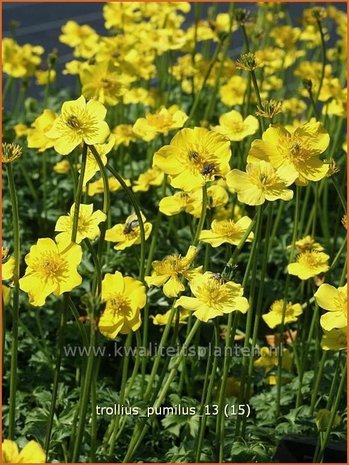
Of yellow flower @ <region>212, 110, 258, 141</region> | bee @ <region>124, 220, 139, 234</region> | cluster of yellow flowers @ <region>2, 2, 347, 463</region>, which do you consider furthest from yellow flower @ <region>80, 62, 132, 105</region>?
bee @ <region>124, 220, 139, 234</region>

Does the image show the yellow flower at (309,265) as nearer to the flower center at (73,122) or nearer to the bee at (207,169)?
the bee at (207,169)

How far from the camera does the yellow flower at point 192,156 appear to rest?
1.53 m

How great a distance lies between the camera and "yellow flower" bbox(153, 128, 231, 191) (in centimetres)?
153

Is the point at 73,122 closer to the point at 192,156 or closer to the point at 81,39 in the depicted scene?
the point at 192,156

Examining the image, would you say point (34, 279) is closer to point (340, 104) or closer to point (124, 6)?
point (340, 104)

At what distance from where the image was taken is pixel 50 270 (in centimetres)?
140

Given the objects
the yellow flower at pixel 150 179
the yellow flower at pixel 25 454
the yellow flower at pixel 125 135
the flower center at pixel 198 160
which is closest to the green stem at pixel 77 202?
the flower center at pixel 198 160

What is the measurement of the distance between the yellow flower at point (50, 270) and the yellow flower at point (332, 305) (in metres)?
0.40

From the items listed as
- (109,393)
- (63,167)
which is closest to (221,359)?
(109,393)

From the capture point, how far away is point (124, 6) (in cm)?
298

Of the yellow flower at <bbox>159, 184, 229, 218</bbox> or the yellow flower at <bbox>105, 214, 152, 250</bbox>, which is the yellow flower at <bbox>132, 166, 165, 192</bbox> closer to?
the yellow flower at <bbox>159, 184, 229, 218</bbox>

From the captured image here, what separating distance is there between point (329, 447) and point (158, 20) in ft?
5.60

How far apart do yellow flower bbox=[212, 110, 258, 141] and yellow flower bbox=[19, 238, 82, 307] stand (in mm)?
667

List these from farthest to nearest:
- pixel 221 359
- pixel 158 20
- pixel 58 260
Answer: pixel 158 20 < pixel 221 359 < pixel 58 260
